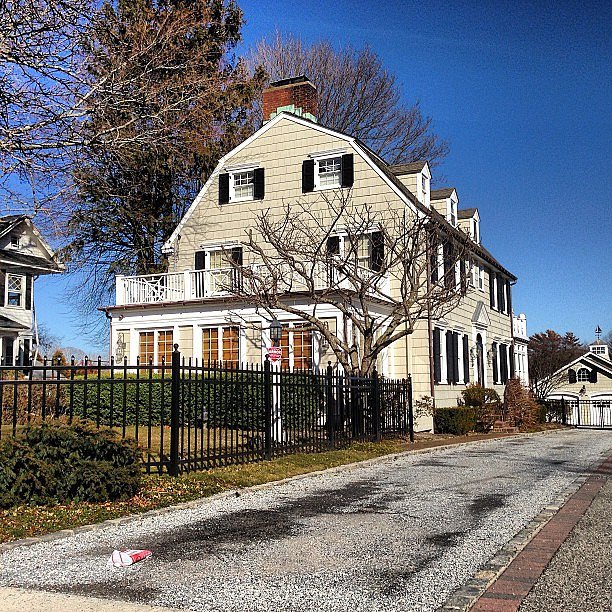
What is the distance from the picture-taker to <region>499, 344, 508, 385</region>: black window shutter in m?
33.7

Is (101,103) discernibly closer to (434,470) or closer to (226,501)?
(226,501)

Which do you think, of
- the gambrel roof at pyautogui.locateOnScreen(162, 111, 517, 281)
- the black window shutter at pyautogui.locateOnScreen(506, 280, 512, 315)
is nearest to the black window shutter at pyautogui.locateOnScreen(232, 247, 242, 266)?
the gambrel roof at pyautogui.locateOnScreen(162, 111, 517, 281)

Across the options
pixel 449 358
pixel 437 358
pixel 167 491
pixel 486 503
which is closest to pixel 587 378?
pixel 449 358

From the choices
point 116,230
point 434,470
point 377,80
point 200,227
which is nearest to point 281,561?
point 434,470

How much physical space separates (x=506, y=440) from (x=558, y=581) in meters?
16.2

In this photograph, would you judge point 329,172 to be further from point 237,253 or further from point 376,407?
point 376,407

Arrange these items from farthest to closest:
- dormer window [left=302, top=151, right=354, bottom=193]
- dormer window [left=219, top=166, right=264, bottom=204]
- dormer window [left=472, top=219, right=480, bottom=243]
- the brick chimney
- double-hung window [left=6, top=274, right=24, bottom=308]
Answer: double-hung window [left=6, top=274, right=24, bottom=308]
dormer window [left=472, top=219, right=480, bottom=243]
the brick chimney
dormer window [left=219, top=166, right=264, bottom=204]
dormer window [left=302, top=151, right=354, bottom=193]

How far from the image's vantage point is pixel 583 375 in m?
58.0

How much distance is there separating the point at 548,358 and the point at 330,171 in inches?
1845

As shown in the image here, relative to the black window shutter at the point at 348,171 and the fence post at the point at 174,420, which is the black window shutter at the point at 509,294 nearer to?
the black window shutter at the point at 348,171

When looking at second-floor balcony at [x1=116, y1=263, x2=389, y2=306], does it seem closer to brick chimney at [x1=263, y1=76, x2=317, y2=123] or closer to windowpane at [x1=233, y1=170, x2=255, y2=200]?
windowpane at [x1=233, y1=170, x2=255, y2=200]

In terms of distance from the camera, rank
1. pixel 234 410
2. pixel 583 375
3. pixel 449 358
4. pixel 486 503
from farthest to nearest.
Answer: pixel 583 375 < pixel 449 358 < pixel 234 410 < pixel 486 503

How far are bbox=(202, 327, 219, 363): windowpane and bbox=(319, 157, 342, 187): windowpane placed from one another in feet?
21.3

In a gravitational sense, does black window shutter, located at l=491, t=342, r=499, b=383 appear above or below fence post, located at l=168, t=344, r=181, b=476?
above
